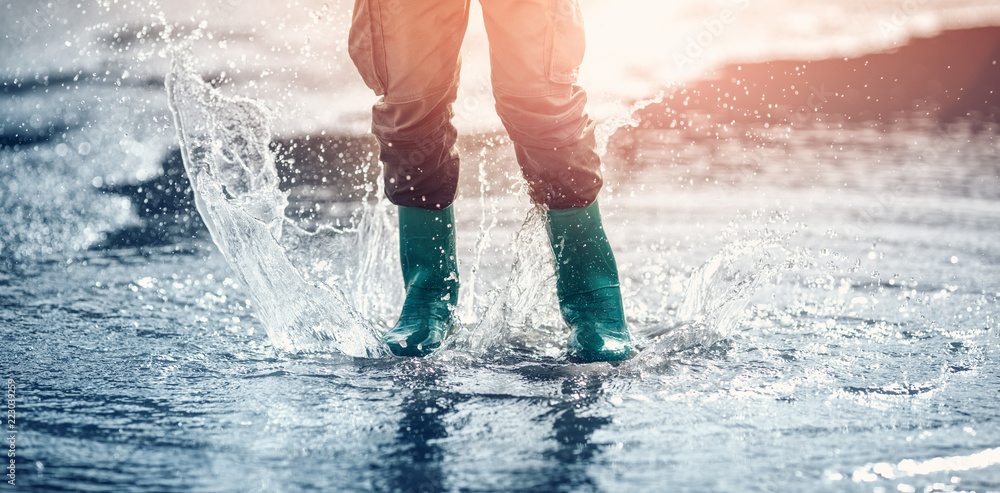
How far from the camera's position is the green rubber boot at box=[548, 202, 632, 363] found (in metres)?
1.94

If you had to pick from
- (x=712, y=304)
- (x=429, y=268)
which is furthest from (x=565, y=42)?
(x=712, y=304)

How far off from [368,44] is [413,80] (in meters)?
0.13

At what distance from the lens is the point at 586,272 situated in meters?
1.97

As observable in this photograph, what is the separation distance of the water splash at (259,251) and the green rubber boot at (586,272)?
444mm

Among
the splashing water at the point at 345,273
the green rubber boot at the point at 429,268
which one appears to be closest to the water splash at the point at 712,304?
the splashing water at the point at 345,273

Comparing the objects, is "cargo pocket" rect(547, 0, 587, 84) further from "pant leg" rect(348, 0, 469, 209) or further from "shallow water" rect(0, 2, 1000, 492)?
"shallow water" rect(0, 2, 1000, 492)

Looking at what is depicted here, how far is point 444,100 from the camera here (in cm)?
196

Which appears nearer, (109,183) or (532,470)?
(532,470)

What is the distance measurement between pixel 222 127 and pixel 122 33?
399 centimetres

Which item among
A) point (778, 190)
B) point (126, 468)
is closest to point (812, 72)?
point (778, 190)

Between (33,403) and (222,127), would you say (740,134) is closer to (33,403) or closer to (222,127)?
(222,127)

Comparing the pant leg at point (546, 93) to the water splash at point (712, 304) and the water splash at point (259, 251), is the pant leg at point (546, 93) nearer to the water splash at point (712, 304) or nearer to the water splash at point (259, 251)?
the water splash at point (712, 304)

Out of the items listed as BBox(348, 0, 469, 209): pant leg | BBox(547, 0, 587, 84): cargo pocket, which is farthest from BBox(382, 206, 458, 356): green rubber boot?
BBox(547, 0, 587, 84): cargo pocket

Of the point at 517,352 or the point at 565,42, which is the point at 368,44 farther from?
the point at 517,352
